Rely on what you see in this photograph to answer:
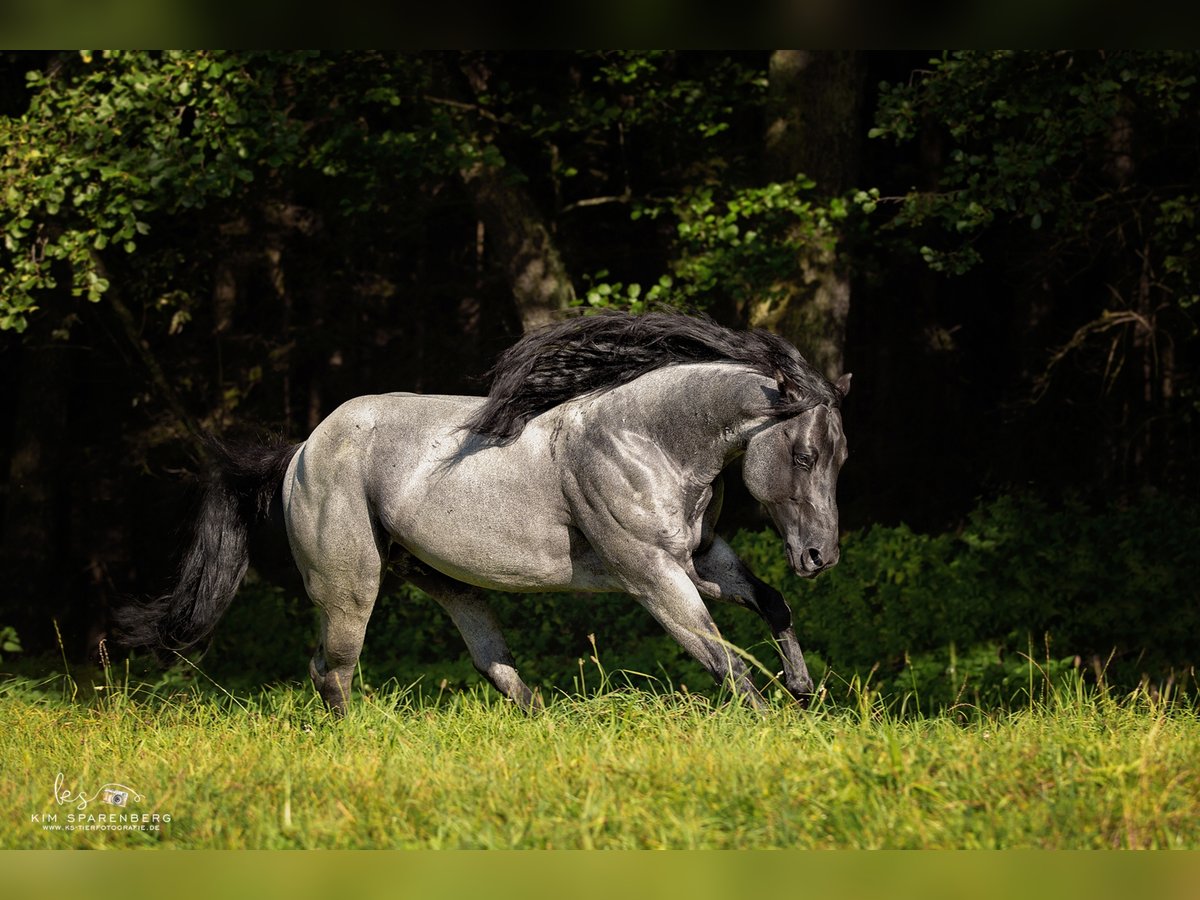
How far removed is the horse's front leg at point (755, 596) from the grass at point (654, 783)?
42 centimetres

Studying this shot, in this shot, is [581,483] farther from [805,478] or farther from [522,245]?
[522,245]

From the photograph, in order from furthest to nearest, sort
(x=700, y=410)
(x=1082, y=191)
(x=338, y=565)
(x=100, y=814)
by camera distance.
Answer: (x=1082, y=191), (x=338, y=565), (x=700, y=410), (x=100, y=814)

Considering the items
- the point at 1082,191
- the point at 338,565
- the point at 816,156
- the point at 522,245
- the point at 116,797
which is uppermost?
the point at 816,156

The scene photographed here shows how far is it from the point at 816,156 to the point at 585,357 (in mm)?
4602

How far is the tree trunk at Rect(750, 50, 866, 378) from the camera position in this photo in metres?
9.98

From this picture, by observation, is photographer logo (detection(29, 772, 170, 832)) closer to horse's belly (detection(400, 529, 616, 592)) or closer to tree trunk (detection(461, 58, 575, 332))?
horse's belly (detection(400, 529, 616, 592))

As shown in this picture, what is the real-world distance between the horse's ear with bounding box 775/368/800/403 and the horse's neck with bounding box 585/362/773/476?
0.08m

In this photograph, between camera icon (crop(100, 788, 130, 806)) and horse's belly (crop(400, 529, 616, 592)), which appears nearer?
camera icon (crop(100, 788, 130, 806))

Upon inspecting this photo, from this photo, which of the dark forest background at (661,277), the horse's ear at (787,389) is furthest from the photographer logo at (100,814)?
the dark forest background at (661,277)

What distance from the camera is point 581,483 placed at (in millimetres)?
5953

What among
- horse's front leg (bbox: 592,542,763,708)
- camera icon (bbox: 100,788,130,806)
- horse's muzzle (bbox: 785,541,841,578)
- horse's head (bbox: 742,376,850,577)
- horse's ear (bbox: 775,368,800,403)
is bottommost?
camera icon (bbox: 100,788,130,806)

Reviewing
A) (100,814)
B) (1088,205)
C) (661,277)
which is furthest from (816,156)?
(100,814)

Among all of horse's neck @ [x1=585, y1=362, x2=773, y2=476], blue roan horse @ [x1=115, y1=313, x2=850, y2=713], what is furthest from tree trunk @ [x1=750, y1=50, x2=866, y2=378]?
horse's neck @ [x1=585, y1=362, x2=773, y2=476]
